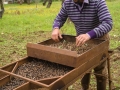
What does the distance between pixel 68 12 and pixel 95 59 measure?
867 mm

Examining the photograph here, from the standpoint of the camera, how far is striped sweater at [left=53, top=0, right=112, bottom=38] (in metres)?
2.87

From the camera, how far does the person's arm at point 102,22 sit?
282 centimetres

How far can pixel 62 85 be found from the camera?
218cm

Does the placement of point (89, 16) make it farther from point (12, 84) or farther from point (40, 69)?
point (12, 84)

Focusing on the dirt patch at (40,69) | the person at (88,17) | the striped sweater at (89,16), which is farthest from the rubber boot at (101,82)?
the dirt patch at (40,69)

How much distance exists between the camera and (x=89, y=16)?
3.11 m

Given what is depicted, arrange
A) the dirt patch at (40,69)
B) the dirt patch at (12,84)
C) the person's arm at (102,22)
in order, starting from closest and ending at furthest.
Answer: the dirt patch at (12,84) → the dirt patch at (40,69) → the person's arm at (102,22)

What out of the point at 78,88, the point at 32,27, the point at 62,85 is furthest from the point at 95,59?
the point at 32,27

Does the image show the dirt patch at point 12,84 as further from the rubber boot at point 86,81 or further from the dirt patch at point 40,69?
the rubber boot at point 86,81

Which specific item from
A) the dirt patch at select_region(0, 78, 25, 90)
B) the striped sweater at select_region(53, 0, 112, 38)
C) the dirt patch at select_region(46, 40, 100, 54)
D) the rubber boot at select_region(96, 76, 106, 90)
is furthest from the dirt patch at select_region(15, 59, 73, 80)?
the rubber boot at select_region(96, 76, 106, 90)

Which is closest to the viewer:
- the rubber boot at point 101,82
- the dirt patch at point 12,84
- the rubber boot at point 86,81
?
the dirt patch at point 12,84

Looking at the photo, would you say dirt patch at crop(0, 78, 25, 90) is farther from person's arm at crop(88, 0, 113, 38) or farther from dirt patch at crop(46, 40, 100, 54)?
person's arm at crop(88, 0, 113, 38)

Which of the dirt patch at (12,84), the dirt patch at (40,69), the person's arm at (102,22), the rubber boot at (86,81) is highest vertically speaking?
the person's arm at (102,22)

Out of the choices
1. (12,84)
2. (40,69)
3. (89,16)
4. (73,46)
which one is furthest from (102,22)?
(12,84)
